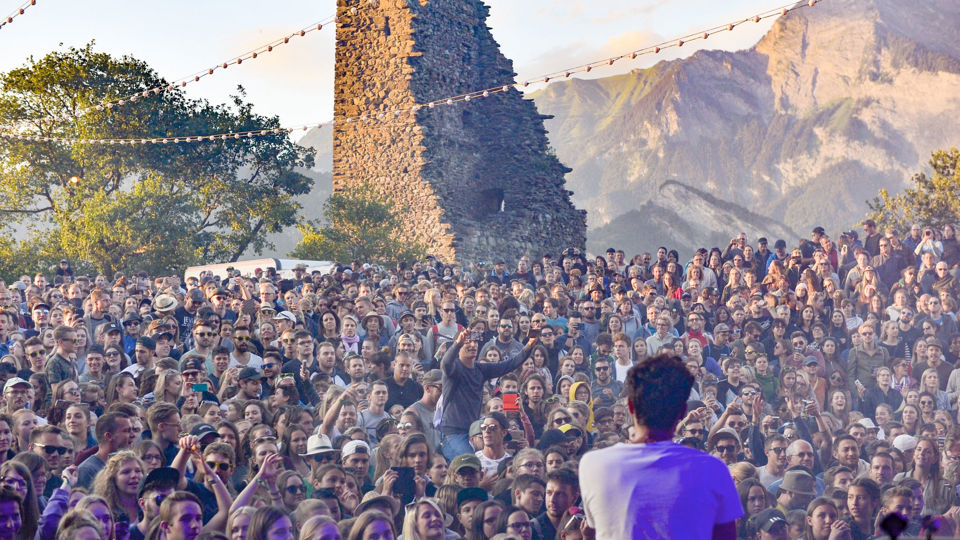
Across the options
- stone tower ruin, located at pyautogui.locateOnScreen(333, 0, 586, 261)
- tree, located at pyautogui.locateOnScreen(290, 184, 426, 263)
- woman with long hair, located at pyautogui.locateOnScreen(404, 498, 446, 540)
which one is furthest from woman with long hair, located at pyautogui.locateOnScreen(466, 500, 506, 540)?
stone tower ruin, located at pyautogui.locateOnScreen(333, 0, 586, 261)

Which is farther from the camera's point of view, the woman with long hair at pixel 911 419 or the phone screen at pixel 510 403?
the woman with long hair at pixel 911 419

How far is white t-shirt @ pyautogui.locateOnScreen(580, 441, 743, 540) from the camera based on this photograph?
2693 mm

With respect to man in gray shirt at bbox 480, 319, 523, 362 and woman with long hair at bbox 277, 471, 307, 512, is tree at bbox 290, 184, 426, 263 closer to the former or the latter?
man in gray shirt at bbox 480, 319, 523, 362

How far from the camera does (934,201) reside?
2784cm

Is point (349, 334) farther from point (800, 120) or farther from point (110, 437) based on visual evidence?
point (800, 120)

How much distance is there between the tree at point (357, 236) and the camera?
21984 mm

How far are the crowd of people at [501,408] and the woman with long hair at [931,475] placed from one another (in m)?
0.02

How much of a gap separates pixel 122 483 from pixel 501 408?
9.98 ft

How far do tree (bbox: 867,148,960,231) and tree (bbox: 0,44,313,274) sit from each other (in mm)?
15887

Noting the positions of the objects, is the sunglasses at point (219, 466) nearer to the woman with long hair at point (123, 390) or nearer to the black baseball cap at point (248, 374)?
the woman with long hair at point (123, 390)

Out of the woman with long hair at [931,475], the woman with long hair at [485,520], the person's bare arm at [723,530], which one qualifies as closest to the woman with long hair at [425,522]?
the woman with long hair at [485,520]

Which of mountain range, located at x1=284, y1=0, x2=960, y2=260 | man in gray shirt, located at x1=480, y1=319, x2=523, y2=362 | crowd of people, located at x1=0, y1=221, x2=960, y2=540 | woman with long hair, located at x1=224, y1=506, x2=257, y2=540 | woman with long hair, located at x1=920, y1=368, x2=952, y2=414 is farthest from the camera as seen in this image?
mountain range, located at x1=284, y1=0, x2=960, y2=260

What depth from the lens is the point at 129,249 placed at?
2261 centimetres

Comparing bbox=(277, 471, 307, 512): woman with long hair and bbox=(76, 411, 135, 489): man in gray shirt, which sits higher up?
bbox=(76, 411, 135, 489): man in gray shirt
